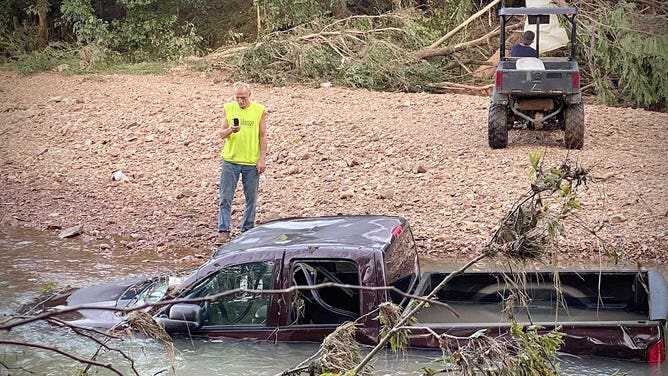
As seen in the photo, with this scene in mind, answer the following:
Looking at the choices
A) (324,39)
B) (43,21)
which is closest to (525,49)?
(324,39)

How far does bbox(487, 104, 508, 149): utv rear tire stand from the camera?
45.7 feet

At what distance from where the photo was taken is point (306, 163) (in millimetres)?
14203

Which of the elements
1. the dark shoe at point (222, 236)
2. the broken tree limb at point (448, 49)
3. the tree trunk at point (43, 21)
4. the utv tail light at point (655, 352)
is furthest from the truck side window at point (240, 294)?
the tree trunk at point (43, 21)

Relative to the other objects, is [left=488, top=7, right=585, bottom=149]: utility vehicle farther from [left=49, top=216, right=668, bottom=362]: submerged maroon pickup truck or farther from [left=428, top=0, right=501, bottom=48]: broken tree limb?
[left=49, top=216, right=668, bottom=362]: submerged maroon pickup truck

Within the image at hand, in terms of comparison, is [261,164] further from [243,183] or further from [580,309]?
[580,309]

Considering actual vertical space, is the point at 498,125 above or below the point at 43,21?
below

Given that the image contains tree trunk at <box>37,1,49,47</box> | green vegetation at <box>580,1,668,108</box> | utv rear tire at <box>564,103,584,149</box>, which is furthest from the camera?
tree trunk at <box>37,1,49,47</box>

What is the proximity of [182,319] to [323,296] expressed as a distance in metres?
0.94

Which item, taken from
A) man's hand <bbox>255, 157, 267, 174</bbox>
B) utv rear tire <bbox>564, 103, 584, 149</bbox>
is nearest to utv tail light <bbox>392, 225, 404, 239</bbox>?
man's hand <bbox>255, 157, 267, 174</bbox>

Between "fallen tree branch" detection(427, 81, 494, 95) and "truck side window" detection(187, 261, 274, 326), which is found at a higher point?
"fallen tree branch" detection(427, 81, 494, 95)

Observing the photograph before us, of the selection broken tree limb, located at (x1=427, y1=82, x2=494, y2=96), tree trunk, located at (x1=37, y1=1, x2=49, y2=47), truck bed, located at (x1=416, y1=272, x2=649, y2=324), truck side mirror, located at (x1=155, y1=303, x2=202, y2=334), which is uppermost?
tree trunk, located at (x1=37, y1=1, x2=49, y2=47)

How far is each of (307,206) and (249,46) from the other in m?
7.80

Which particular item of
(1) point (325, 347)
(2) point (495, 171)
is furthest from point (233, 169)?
(1) point (325, 347)

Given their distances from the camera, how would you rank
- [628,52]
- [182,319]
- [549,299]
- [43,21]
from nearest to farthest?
[182,319] → [549,299] → [628,52] → [43,21]
